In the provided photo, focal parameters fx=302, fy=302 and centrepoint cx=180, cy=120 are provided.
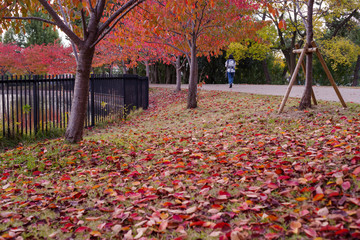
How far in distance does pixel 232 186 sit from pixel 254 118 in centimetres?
462

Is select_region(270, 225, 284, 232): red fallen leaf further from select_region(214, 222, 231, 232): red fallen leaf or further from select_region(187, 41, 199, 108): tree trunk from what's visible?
select_region(187, 41, 199, 108): tree trunk

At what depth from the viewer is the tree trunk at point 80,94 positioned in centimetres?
650

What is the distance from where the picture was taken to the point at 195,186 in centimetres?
400

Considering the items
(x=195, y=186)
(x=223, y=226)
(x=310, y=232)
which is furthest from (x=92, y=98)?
(x=310, y=232)

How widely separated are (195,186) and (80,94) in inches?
149

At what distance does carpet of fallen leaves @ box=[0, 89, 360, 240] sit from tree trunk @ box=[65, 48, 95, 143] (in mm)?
340

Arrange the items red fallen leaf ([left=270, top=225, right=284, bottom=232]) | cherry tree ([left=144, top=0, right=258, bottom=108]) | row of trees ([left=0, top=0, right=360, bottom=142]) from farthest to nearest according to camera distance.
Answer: cherry tree ([left=144, top=0, right=258, bottom=108])
row of trees ([left=0, top=0, right=360, bottom=142])
red fallen leaf ([left=270, top=225, right=284, bottom=232])

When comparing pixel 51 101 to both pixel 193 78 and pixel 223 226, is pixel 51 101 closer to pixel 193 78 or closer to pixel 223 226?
pixel 193 78

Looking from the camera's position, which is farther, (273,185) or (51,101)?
(51,101)

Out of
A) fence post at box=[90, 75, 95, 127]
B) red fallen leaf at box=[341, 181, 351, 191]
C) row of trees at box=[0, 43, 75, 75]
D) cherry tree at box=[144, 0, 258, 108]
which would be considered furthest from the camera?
row of trees at box=[0, 43, 75, 75]

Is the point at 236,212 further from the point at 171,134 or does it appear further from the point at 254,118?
the point at 254,118

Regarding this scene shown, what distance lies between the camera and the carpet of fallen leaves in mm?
2936

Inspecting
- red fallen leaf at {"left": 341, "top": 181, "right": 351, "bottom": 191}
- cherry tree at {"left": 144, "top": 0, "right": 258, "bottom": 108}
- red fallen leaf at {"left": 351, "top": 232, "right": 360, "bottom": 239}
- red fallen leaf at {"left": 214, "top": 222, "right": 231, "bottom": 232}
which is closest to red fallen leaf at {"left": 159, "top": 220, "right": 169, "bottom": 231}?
red fallen leaf at {"left": 214, "top": 222, "right": 231, "bottom": 232}

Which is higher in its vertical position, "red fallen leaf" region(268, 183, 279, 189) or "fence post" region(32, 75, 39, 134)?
"fence post" region(32, 75, 39, 134)
